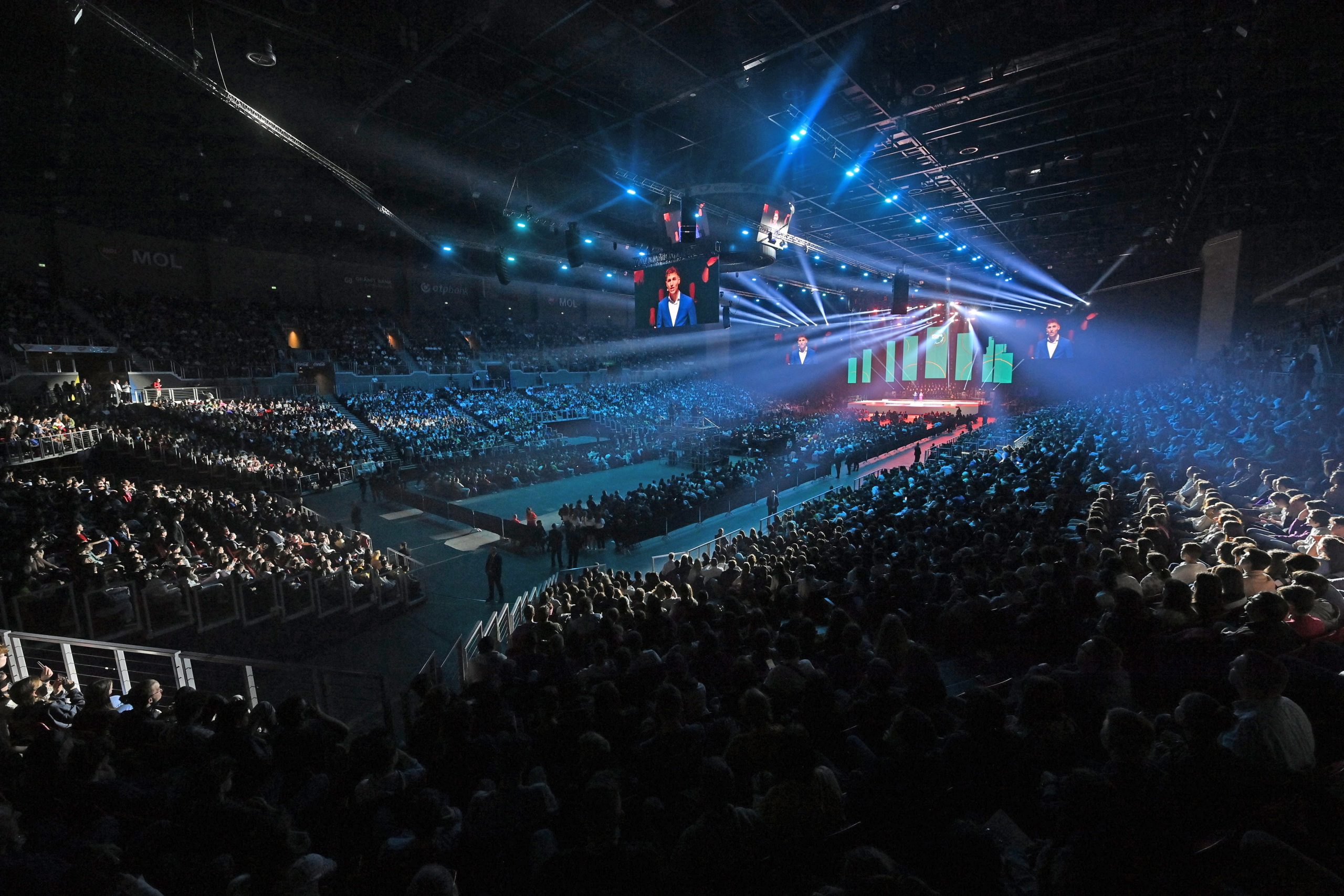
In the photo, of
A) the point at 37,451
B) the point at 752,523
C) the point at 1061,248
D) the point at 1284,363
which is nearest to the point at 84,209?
the point at 37,451

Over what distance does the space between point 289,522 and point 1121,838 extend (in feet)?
41.1

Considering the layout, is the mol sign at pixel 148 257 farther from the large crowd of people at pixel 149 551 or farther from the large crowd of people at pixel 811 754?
the large crowd of people at pixel 811 754

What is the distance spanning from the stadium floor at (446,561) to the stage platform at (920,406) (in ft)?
40.6

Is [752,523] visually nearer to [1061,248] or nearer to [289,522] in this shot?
[289,522]

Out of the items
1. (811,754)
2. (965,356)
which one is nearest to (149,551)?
(811,754)

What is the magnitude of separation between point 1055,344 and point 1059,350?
1.95ft

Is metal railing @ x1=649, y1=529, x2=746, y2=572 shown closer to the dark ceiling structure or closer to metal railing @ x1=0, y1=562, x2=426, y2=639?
metal railing @ x1=0, y1=562, x2=426, y2=639

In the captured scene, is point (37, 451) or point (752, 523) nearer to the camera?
point (37, 451)

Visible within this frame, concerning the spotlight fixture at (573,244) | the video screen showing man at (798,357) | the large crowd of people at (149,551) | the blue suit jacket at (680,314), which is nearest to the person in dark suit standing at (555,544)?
the large crowd of people at (149,551)

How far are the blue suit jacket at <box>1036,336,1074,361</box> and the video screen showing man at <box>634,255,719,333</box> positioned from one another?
79.7 feet

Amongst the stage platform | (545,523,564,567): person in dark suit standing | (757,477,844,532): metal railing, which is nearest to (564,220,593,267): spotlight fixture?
(545,523,564,567): person in dark suit standing

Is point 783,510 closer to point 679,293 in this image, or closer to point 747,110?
point 679,293

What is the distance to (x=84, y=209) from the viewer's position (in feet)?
67.7

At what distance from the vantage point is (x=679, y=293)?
12273mm
